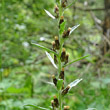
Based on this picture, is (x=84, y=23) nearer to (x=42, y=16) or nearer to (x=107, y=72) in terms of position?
(x=42, y=16)

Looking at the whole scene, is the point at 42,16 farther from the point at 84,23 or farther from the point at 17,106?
the point at 17,106

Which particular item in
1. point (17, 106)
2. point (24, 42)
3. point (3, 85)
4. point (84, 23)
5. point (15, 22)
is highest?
point (84, 23)

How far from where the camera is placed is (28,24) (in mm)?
3283

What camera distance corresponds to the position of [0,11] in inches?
94.5

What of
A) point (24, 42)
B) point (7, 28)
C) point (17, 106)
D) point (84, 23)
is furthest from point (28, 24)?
point (17, 106)

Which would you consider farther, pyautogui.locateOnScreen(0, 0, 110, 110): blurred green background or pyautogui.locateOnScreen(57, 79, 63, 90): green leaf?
pyautogui.locateOnScreen(0, 0, 110, 110): blurred green background

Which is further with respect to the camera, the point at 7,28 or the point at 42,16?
the point at 42,16

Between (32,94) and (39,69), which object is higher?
(39,69)

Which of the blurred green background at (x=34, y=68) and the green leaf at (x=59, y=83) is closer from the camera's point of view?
the green leaf at (x=59, y=83)

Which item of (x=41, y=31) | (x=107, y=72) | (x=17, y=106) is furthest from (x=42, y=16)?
(x=17, y=106)

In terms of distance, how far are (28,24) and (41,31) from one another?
427mm

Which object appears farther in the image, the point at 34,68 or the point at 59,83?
the point at 34,68

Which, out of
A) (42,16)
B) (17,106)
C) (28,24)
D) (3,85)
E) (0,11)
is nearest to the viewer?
(3,85)

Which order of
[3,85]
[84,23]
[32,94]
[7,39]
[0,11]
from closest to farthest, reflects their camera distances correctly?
[3,85], [32,94], [0,11], [7,39], [84,23]
